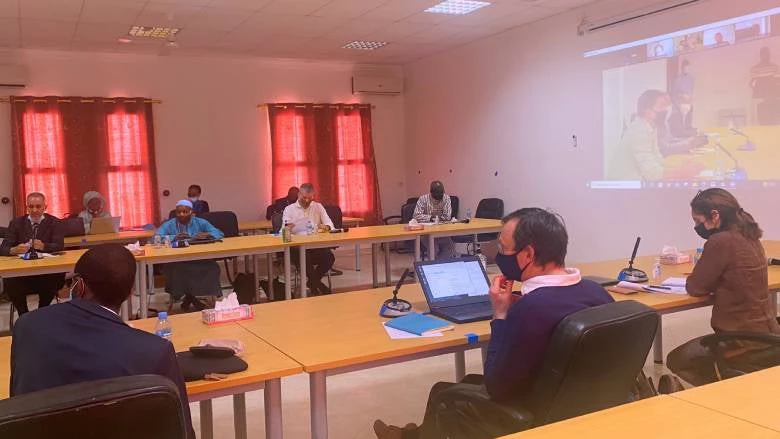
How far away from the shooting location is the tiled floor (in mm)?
3371

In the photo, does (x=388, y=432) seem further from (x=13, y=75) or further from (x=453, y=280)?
(x=13, y=75)

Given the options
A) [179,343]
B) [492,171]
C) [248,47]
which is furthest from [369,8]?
[179,343]

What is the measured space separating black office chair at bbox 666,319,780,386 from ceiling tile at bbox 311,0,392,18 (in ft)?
16.0

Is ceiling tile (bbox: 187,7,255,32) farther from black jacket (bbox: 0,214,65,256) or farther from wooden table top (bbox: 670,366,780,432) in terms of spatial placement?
wooden table top (bbox: 670,366,780,432)

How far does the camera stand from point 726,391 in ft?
5.37

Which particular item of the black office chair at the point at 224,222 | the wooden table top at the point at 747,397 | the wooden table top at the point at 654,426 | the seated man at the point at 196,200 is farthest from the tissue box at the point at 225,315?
the seated man at the point at 196,200

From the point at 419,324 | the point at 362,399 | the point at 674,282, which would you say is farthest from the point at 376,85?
the point at 419,324

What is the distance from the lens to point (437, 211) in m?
7.52

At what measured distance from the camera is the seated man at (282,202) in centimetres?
909

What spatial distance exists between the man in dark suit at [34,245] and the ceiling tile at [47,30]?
7.78ft

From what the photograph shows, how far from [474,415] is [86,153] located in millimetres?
7869

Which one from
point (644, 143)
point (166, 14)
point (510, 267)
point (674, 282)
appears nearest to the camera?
point (510, 267)

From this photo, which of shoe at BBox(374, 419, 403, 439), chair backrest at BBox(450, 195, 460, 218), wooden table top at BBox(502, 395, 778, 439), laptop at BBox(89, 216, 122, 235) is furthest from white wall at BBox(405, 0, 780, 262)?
wooden table top at BBox(502, 395, 778, 439)

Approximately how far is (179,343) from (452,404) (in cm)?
104
